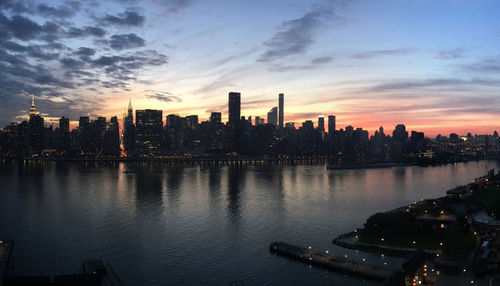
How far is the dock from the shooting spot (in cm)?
2230

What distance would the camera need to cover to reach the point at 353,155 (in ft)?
625

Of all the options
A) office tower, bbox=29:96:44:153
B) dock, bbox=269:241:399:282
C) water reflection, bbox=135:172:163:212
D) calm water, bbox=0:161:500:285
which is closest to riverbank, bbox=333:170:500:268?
calm water, bbox=0:161:500:285

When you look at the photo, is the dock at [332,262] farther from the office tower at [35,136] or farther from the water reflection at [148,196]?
the office tower at [35,136]

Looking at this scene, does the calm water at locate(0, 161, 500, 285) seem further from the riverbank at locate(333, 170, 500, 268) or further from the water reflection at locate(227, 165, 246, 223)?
the riverbank at locate(333, 170, 500, 268)

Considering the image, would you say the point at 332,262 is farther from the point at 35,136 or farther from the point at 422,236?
the point at 35,136

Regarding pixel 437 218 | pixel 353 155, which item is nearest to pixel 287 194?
pixel 437 218

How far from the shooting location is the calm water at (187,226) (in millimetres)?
24500

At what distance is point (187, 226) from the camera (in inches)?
1405

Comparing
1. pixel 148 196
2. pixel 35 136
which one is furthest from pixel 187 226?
pixel 35 136

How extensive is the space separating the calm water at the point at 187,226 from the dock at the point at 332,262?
1.83 feet

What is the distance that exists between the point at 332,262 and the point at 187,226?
15496 mm

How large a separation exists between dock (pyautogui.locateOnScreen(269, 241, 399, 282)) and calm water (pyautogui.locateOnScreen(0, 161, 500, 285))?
1.83 feet

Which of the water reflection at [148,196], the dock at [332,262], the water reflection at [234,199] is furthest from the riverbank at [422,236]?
the water reflection at [148,196]

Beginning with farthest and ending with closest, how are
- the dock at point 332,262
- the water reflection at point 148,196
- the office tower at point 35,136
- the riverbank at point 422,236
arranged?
1. the office tower at point 35,136
2. the water reflection at point 148,196
3. the riverbank at point 422,236
4. the dock at point 332,262
